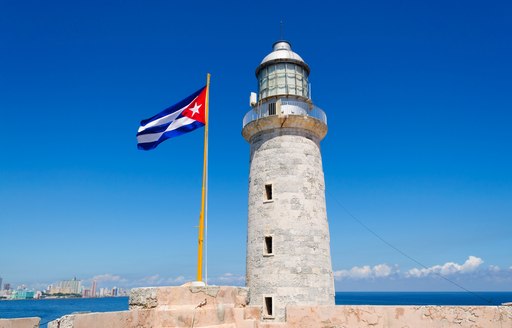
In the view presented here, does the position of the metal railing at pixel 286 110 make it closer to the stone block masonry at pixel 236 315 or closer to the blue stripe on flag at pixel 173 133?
the blue stripe on flag at pixel 173 133

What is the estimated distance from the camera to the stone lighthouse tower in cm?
1509

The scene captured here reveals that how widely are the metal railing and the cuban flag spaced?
6888mm

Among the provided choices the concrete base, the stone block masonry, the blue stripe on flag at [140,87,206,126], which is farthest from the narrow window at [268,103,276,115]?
the concrete base

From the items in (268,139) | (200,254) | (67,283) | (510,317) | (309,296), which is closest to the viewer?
(510,317)

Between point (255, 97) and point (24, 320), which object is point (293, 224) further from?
point (24, 320)

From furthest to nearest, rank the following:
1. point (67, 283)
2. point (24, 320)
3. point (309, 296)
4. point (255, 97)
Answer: point (67, 283), point (255, 97), point (309, 296), point (24, 320)

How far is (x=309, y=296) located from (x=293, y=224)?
8.78 ft

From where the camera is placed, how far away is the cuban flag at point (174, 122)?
10.2 meters


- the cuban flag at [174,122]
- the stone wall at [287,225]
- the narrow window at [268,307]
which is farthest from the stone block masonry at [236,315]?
the narrow window at [268,307]

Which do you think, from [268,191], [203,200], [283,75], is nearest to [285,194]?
[268,191]

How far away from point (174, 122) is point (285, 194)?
671 centimetres

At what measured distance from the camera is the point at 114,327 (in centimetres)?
688

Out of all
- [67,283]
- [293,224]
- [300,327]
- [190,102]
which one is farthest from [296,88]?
[67,283]

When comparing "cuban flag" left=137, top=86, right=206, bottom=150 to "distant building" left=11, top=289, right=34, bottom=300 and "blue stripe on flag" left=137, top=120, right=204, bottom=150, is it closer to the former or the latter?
"blue stripe on flag" left=137, top=120, right=204, bottom=150
